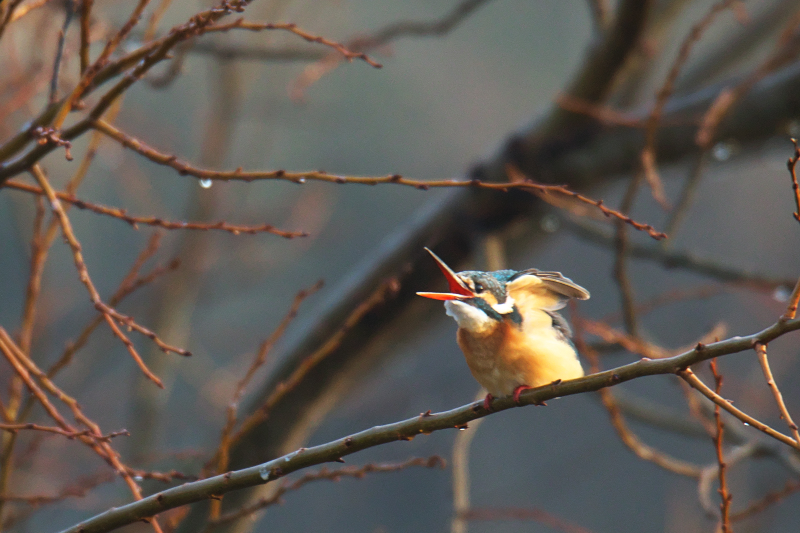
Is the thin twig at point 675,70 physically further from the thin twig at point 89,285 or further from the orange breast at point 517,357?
the thin twig at point 89,285

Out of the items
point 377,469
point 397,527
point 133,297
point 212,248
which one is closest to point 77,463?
point 133,297

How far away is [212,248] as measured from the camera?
11.3ft

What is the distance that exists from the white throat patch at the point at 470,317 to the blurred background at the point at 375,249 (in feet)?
5.12

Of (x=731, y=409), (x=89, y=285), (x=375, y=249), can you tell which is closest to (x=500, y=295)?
(x=731, y=409)

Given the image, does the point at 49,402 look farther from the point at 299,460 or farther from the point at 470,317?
the point at 470,317

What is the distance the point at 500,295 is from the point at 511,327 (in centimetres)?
4

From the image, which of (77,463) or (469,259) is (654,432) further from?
(77,463)

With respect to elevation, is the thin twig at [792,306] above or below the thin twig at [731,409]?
above

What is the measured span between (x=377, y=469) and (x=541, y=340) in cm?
22

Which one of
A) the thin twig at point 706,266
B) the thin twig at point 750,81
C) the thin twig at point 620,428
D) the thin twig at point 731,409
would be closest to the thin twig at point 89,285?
the thin twig at point 731,409

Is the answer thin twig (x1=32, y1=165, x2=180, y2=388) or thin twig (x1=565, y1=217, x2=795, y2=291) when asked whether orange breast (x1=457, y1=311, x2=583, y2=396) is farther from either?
thin twig (x1=565, y1=217, x2=795, y2=291)

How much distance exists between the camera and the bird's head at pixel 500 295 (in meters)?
0.68

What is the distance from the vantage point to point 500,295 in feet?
2.32

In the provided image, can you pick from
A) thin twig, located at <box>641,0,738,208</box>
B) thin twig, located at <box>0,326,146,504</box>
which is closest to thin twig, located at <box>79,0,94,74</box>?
thin twig, located at <box>0,326,146,504</box>
